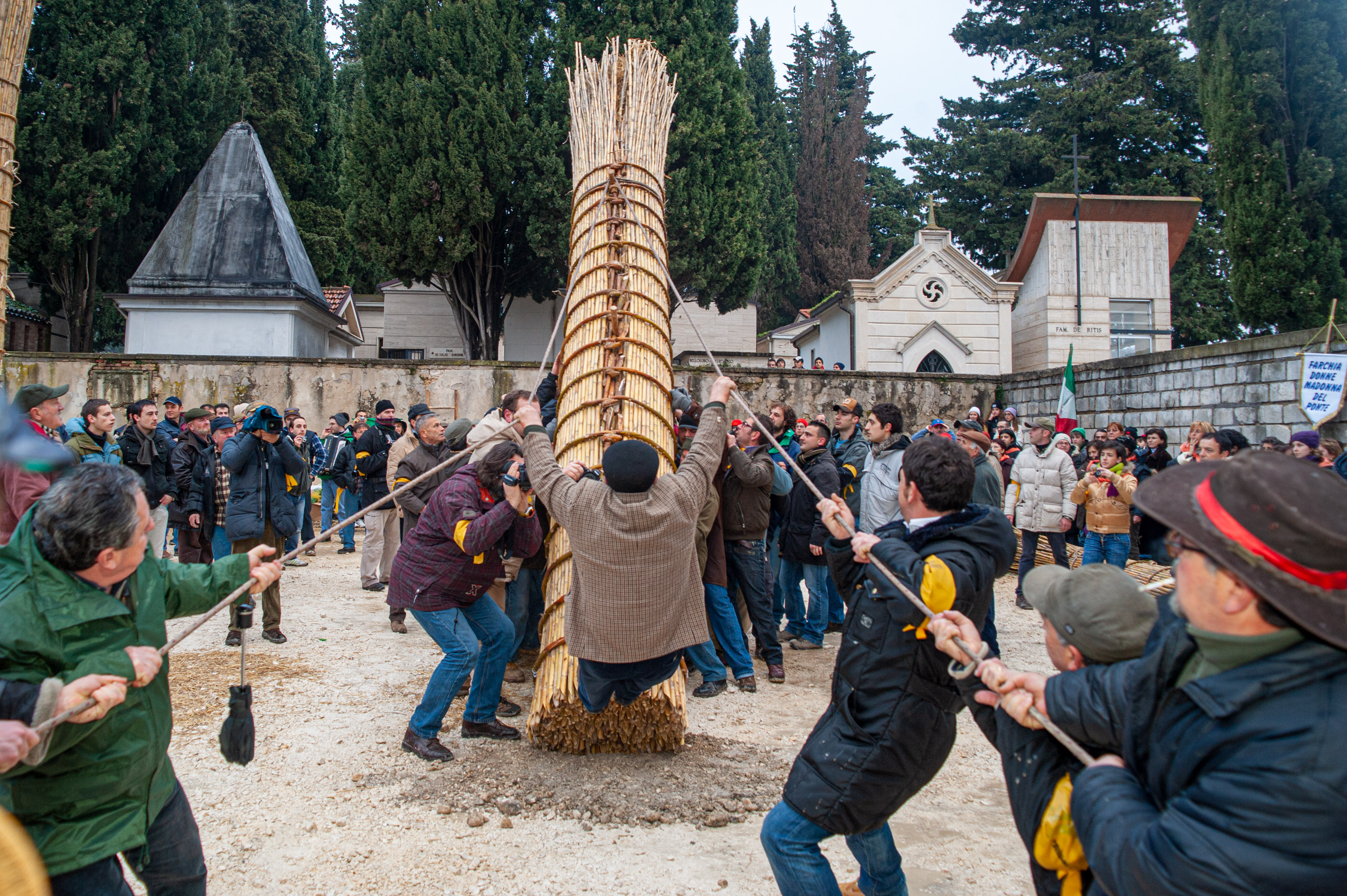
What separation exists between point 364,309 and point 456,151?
1347 cm

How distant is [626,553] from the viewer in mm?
2922

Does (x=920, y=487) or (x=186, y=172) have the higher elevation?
(x=186, y=172)

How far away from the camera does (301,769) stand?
3799 mm

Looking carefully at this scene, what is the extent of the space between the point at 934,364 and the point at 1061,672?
17.6 m

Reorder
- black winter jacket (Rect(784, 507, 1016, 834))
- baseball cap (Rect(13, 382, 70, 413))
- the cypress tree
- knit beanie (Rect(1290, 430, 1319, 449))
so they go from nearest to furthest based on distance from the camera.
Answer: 1. black winter jacket (Rect(784, 507, 1016, 834))
2. baseball cap (Rect(13, 382, 70, 413))
3. knit beanie (Rect(1290, 430, 1319, 449))
4. the cypress tree

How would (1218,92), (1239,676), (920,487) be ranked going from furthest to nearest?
(1218,92) → (920,487) → (1239,676)

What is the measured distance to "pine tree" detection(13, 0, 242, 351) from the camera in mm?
16453

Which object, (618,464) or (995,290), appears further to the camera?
(995,290)

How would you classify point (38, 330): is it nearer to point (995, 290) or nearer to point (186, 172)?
point (186, 172)

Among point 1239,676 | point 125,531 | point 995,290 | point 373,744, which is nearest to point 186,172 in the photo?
point 995,290

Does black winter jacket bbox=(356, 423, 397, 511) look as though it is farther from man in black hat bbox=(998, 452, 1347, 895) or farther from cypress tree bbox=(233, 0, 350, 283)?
cypress tree bbox=(233, 0, 350, 283)

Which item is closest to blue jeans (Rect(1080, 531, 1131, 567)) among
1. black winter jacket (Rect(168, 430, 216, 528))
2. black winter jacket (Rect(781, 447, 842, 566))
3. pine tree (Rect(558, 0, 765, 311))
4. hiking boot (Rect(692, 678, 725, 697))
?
black winter jacket (Rect(781, 447, 842, 566))

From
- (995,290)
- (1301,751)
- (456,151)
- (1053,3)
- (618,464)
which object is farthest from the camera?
(1053,3)

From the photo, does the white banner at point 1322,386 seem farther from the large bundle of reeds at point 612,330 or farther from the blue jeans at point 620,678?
the blue jeans at point 620,678
